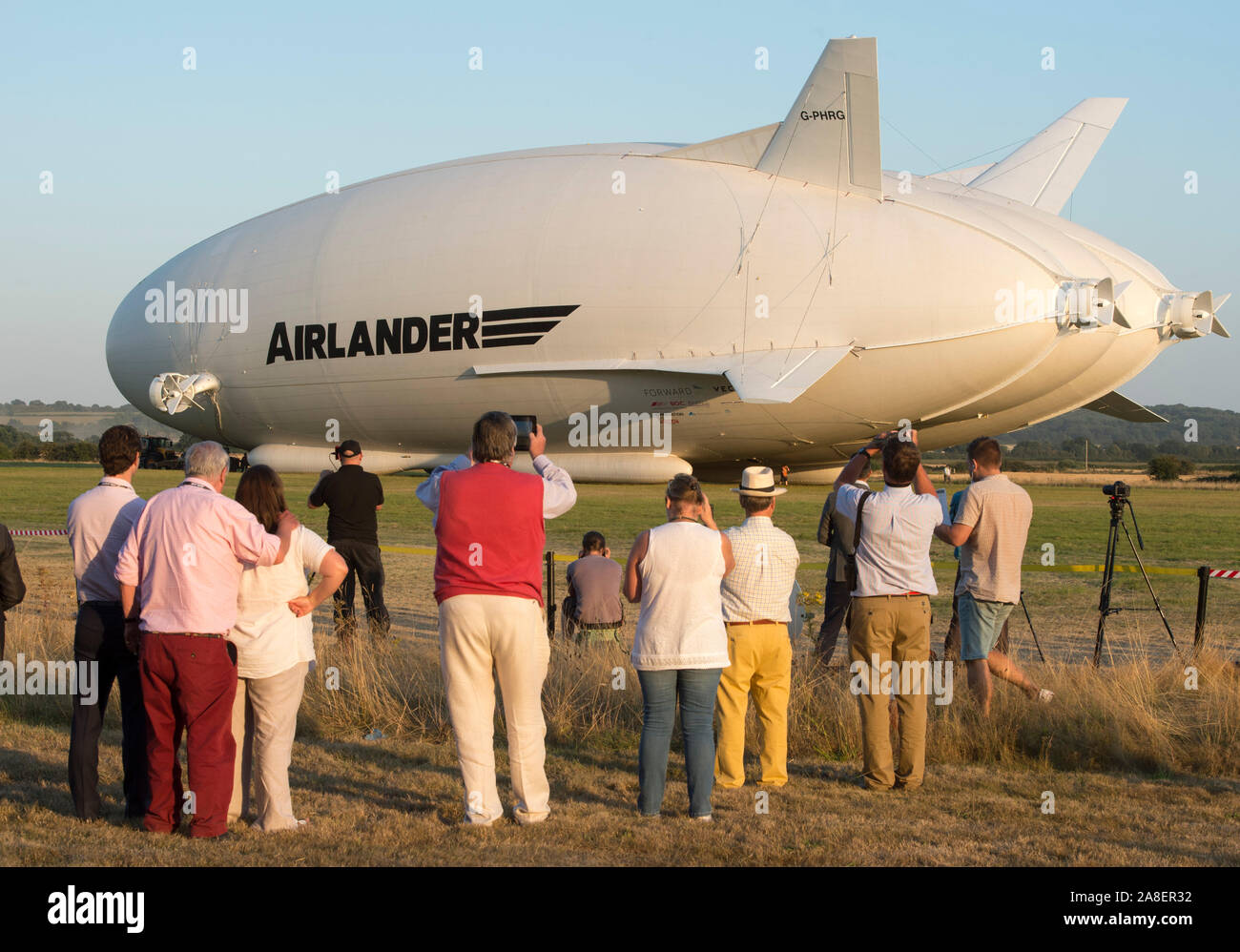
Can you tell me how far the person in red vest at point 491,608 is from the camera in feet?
20.8

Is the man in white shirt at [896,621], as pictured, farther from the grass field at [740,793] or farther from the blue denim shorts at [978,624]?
the blue denim shorts at [978,624]

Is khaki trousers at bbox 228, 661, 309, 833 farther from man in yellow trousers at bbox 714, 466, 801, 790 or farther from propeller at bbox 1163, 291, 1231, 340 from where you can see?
propeller at bbox 1163, 291, 1231, 340

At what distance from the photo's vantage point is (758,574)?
7359 millimetres

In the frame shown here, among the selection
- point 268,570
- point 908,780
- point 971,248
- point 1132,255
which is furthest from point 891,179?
point 268,570

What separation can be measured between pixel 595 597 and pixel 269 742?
578 cm

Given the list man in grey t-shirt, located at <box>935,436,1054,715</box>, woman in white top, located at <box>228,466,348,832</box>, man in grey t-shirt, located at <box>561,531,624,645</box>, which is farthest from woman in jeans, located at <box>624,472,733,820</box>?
man in grey t-shirt, located at <box>561,531,624,645</box>

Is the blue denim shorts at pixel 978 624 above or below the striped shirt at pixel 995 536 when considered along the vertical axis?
Answer: below

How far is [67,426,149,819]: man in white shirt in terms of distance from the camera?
6.71 meters

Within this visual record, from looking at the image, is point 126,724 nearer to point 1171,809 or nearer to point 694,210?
point 1171,809

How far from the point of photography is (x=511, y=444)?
6.52 metres

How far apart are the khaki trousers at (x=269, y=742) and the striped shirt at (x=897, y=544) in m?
3.66

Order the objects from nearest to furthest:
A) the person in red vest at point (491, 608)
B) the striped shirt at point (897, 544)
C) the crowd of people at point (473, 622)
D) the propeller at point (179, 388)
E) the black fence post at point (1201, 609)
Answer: the crowd of people at point (473, 622) → the person in red vest at point (491, 608) → the striped shirt at point (897, 544) → the black fence post at point (1201, 609) → the propeller at point (179, 388)

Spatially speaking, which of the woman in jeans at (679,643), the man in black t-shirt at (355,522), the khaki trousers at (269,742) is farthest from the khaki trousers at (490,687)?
the man in black t-shirt at (355,522)

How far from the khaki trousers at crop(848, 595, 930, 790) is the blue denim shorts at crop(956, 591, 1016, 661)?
1525 millimetres
